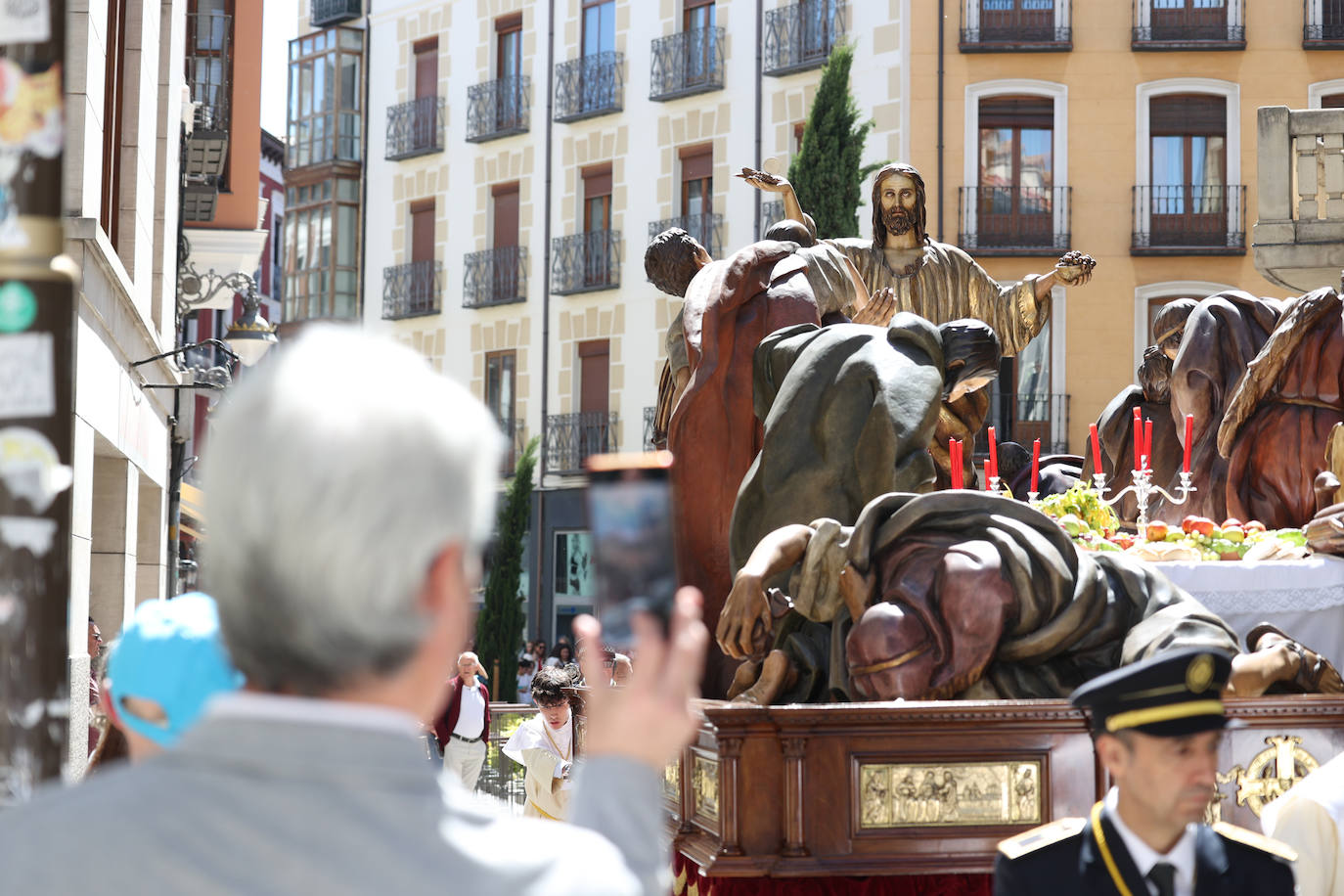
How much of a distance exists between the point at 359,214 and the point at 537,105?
Answer: 4882 millimetres

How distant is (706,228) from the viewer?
29516mm

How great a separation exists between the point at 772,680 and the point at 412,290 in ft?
94.8

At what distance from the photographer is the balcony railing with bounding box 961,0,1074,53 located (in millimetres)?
27062

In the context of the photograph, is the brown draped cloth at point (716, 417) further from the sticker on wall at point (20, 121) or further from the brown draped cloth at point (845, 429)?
the sticker on wall at point (20, 121)

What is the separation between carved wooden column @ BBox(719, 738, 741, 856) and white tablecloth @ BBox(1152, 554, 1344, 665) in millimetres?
2140

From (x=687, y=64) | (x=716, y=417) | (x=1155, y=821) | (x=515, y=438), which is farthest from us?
(x=515, y=438)

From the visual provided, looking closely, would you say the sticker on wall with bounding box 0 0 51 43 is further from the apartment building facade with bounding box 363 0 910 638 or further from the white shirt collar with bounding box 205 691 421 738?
the apartment building facade with bounding box 363 0 910 638

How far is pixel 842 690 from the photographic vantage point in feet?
18.6

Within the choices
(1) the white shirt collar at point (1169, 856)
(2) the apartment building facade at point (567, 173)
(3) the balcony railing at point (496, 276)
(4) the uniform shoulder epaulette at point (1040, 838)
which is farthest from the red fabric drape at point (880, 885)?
(3) the balcony railing at point (496, 276)

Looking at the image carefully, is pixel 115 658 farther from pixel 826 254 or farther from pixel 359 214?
pixel 359 214

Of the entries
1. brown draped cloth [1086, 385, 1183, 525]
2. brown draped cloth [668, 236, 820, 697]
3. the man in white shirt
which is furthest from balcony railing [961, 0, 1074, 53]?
brown draped cloth [668, 236, 820, 697]

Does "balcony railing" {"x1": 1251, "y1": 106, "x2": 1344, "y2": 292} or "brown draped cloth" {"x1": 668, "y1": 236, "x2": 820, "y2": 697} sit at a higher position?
"balcony railing" {"x1": 1251, "y1": 106, "x2": 1344, "y2": 292}

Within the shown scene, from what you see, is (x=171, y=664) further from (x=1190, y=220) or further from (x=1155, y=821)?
(x=1190, y=220)

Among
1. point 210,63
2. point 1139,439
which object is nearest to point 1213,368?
point 1139,439
